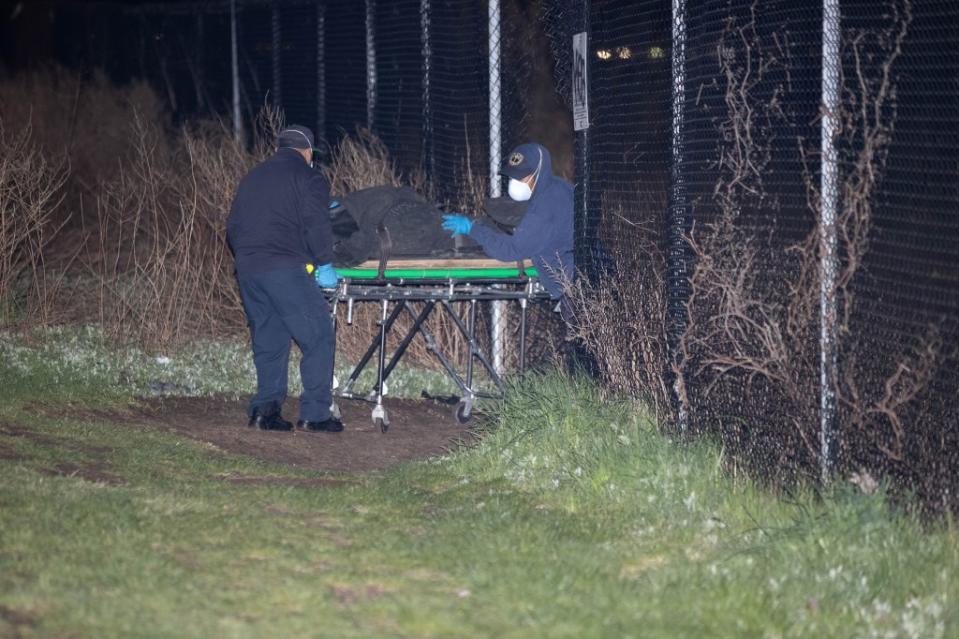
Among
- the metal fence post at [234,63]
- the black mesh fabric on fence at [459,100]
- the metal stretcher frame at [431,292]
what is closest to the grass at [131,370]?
the metal stretcher frame at [431,292]

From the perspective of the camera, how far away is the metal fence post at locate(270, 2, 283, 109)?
1605cm

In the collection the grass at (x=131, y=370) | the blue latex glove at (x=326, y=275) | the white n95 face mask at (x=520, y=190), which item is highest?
the white n95 face mask at (x=520, y=190)

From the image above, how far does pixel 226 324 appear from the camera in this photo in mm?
11688

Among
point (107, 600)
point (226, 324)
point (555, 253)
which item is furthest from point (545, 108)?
point (107, 600)

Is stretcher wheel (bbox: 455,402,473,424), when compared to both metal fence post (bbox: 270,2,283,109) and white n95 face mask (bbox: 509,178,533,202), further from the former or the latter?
metal fence post (bbox: 270,2,283,109)

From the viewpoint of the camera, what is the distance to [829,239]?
5910 millimetres

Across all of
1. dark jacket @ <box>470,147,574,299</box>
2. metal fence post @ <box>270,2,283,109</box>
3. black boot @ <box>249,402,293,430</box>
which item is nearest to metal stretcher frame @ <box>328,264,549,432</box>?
dark jacket @ <box>470,147,574,299</box>

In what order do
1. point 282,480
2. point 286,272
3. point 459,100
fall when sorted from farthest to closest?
1. point 459,100
2. point 286,272
3. point 282,480

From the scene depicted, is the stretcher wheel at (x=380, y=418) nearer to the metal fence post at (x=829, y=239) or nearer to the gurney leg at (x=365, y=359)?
the gurney leg at (x=365, y=359)

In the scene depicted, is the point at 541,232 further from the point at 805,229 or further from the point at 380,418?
the point at 805,229

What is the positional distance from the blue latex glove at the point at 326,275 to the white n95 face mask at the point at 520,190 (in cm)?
146

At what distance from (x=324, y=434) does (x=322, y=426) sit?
61 millimetres

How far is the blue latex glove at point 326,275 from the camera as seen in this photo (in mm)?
8641

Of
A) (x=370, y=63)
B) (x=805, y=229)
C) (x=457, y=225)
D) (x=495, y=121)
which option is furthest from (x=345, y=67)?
(x=805, y=229)
